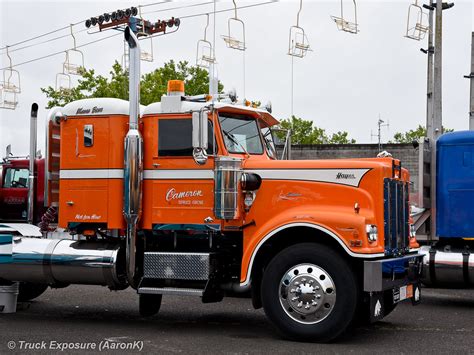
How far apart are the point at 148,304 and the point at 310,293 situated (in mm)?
2747

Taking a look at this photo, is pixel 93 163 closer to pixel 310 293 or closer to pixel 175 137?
pixel 175 137

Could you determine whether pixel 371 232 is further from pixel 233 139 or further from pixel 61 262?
pixel 61 262

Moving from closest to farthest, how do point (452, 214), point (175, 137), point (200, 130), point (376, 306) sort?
point (376, 306) → point (200, 130) → point (175, 137) → point (452, 214)

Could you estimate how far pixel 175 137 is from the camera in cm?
1017

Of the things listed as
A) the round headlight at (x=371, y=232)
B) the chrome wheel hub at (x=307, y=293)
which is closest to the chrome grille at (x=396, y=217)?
the round headlight at (x=371, y=232)

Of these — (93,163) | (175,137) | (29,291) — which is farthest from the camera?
(29,291)

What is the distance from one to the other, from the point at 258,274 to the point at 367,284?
1498 millimetres

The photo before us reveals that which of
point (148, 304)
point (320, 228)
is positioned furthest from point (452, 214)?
point (148, 304)

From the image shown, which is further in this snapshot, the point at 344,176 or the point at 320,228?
the point at 344,176

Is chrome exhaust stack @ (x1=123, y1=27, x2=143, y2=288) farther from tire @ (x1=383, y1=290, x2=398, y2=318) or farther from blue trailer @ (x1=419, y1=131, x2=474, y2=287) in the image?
blue trailer @ (x1=419, y1=131, x2=474, y2=287)

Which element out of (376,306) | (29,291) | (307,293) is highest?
(307,293)

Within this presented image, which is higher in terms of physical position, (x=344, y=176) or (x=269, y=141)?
(x=269, y=141)

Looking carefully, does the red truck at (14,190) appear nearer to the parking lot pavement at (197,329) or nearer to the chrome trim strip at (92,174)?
the parking lot pavement at (197,329)

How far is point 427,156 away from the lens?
13.4 meters
